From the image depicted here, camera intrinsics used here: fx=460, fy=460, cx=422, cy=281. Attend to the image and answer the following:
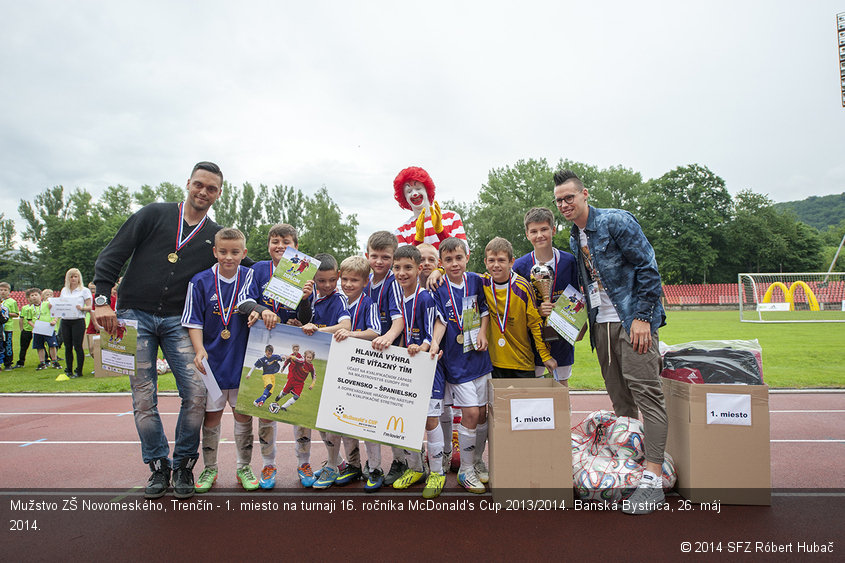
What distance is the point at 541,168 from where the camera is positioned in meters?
51.6

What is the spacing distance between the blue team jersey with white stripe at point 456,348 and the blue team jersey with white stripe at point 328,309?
76cm

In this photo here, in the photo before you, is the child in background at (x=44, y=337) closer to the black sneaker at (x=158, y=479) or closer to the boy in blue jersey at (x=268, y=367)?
the black sneaker at (x=158, y=479)

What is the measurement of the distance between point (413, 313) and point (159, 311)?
6.30 ft

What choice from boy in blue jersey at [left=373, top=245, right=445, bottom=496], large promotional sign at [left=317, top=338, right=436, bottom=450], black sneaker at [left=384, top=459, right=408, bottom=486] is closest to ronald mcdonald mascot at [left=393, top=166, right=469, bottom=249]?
boy in blue jersey at [left=373, top=245, right=445, bottom=496]

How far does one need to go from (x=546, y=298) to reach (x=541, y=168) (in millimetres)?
51098

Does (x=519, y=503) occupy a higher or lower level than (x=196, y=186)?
lower

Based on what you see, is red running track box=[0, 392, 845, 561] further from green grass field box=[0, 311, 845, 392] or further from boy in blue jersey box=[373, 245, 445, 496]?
green grass field box=[0, 311, 845, 392]

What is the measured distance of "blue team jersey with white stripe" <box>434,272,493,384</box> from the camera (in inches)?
141

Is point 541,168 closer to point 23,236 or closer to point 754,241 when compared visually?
point 754,241

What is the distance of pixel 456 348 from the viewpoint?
143 inches

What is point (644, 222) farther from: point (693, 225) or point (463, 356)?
point (463, 356)

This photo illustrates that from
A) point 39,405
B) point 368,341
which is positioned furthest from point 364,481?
point 39,405

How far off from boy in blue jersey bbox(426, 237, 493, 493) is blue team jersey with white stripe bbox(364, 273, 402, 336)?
34cm

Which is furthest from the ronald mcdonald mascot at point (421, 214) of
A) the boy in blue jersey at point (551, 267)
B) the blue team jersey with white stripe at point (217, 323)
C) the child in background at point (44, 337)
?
the child in background at point (44, 337)
